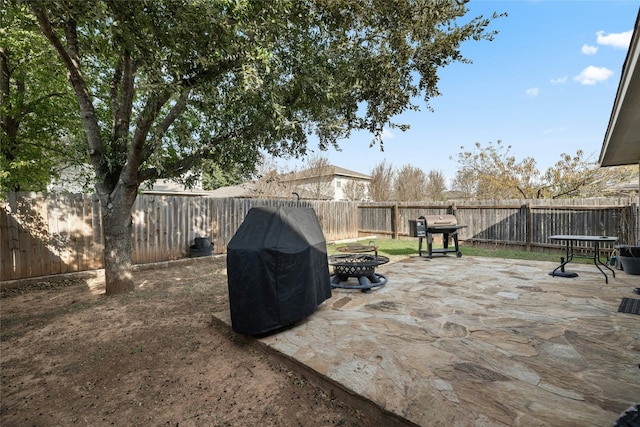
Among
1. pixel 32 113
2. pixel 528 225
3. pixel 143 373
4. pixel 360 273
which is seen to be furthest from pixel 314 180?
pixel 143 373

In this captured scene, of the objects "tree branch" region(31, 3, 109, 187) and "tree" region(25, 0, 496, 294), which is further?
"tree branch" region(31, 3, 109, 187)

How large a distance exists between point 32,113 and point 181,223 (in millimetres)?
4727

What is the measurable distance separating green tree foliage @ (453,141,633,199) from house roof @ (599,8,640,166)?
5988 millimetres

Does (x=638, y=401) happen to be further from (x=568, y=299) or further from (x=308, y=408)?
(x=568, y=299)

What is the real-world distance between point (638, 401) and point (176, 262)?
306 inches

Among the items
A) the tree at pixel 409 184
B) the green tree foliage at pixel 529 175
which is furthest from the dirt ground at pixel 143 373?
A: the tree at pixel 409 184

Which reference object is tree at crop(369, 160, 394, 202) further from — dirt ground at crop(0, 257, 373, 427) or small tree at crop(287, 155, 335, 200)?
dirt ground at crop(0, 257, 373, 427)

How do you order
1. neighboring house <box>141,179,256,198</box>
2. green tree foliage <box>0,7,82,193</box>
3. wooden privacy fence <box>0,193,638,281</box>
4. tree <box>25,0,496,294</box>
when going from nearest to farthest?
1. tree <box>25,0,496,294</box>
2. wooden privacy fence <box>0,193,638,281</box>
3. green tree foliage <box>0,7,82,193</box>
4. neighboring house <box>141,179,256,198</box>

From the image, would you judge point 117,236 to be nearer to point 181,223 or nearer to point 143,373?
point 181,223

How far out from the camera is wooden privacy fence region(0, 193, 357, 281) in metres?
5.23

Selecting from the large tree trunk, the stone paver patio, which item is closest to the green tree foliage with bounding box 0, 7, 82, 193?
the large tree trunk

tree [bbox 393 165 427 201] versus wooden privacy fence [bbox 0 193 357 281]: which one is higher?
tree [bbox 393 165 427 201]

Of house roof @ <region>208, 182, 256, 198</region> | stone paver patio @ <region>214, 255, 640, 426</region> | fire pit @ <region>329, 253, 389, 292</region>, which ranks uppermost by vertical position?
house roof @ <region>208, 182, 256, 198</region>

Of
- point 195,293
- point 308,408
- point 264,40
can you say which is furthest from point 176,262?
point 308,408
